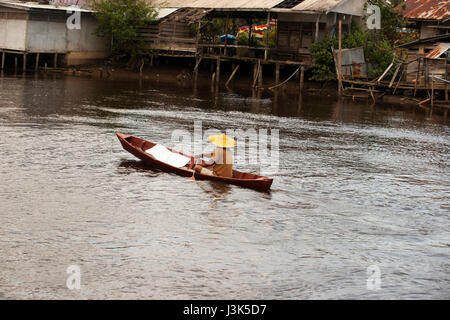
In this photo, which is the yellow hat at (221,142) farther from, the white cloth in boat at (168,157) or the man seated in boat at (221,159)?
the white cloth in boat at (168,157)

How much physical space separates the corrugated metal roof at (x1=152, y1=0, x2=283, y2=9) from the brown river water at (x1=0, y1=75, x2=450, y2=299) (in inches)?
636

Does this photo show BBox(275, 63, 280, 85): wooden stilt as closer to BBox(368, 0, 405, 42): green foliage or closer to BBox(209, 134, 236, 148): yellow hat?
BBox(368, 0, 405, 42): green foliage

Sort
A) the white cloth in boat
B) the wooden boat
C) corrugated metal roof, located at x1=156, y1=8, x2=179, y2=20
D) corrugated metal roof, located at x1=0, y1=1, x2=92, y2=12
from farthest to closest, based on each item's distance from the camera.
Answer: corrugated metal roof, located at x1=156, y1=8, x2=179, y2=20 < corrugated metal roof, located at x1=0, y1=1, x2=92, y2=12 < the white cloth in boat < the wooden boat

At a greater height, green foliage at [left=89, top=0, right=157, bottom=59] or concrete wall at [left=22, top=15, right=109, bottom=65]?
green foliage at [left=89, top=0, right=157, bottom=59]

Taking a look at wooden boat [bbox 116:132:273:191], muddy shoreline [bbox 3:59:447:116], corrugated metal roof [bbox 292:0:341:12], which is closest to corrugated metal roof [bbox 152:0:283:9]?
corrugated metal roof [bbox 292:0:341:12]

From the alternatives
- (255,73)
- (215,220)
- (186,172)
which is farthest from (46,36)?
(215,220)

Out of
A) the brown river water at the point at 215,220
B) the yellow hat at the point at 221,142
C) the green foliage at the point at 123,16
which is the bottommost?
Result: the brown river water at the point at 215,220

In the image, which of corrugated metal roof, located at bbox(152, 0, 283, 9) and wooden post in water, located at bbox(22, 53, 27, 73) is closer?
corrugated metal roof, located at bbox(152, 0, 283, 9)

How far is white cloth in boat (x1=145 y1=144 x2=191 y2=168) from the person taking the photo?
16266 millimetres

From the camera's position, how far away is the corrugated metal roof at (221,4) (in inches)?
1500

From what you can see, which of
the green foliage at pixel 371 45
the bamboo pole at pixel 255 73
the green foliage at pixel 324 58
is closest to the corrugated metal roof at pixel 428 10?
the green foliage at pixel 371 45

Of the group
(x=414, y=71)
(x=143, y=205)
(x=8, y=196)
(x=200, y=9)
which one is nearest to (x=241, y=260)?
(x=143, y=205)

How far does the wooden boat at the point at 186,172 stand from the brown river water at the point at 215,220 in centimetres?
20

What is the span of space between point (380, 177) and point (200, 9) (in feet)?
83.9
